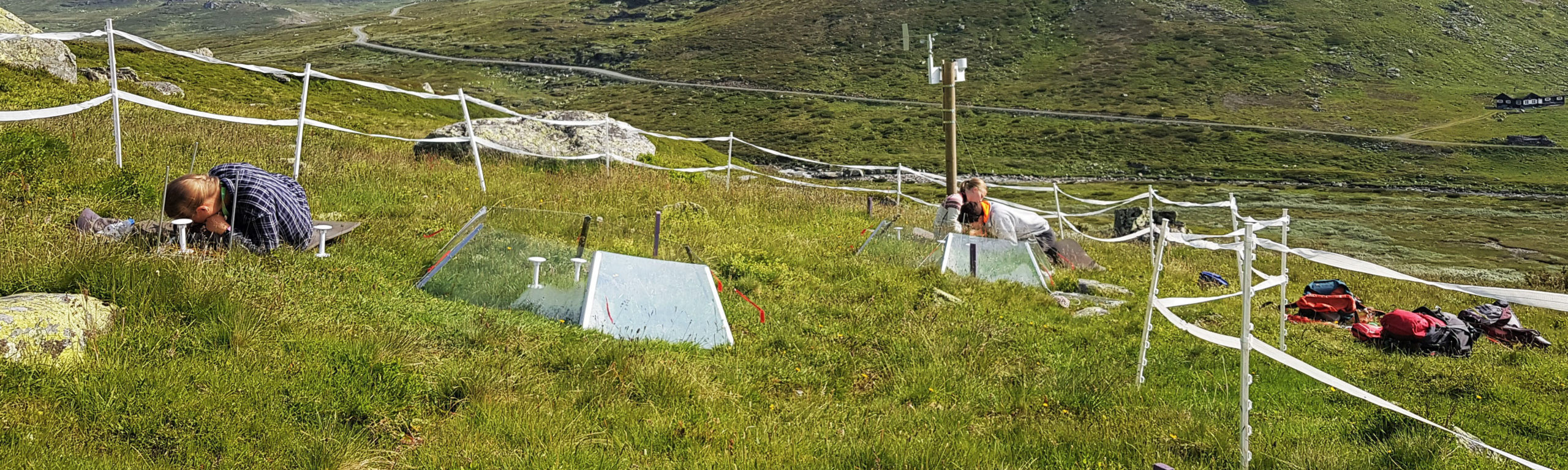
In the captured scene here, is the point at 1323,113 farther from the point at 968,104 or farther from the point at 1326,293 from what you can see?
the point at 1326,293

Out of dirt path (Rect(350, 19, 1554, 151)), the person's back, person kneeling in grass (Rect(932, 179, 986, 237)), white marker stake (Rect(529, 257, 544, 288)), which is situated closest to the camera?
white marker stake (Rect(529, 257, 544, 288))

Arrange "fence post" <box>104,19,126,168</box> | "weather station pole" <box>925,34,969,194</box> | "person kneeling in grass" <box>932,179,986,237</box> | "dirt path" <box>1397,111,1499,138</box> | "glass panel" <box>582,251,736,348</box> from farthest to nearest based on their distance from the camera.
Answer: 1. "dirt path" <box>1397,111,1499,138</box>
2. "weather station pole" <box>925,34,969,194</box>
3. "person kneeling in grass" <box>932,179,986,237</box>
4. "fence post" <box>104,19,126,168</box>
5. "glass panel" <box>582,251,736,348</box>

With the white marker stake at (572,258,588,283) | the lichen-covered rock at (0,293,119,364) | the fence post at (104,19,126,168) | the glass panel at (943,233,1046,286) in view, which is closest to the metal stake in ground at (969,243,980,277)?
the glass panel at (943,233,1046,286)

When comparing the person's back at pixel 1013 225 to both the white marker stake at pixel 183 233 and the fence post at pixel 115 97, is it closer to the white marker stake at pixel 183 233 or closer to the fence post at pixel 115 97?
the white marker stake at pixel 183 233

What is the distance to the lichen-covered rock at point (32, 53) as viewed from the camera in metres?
17.6

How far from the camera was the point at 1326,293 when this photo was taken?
393 inches

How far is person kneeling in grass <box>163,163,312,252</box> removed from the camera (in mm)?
6184

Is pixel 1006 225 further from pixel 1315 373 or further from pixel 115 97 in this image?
pixel 115 97

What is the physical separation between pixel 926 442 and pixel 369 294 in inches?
155

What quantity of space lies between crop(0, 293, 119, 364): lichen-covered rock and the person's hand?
190 centimetres

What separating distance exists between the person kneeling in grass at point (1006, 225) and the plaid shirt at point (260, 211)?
280 inches

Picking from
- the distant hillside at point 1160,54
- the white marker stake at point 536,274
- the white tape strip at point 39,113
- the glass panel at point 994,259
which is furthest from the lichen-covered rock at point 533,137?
the distant hillside at point 1160,54

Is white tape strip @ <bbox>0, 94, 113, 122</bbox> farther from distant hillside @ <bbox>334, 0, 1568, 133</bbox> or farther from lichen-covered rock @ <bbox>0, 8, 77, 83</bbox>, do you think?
distant hillside @ <bbox>334, 0, 1568, 133</bbox>

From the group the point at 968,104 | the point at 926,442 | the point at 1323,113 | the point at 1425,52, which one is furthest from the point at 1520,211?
the point at 926,442
